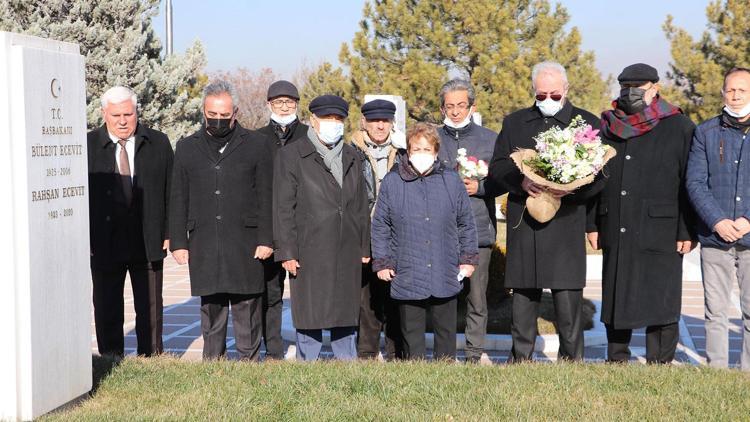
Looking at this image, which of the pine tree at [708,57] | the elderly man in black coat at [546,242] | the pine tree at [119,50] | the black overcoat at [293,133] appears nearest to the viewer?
the elderly man in black coat at [546,242]

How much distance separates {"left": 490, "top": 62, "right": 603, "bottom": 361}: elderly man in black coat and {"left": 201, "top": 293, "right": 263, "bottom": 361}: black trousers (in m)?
1.95

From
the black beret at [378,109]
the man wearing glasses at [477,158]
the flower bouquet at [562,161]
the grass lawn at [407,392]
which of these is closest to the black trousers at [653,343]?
the grass lawn at [407,392]

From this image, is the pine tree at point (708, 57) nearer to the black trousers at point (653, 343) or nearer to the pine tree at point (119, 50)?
the pine tree at point (119, 50)

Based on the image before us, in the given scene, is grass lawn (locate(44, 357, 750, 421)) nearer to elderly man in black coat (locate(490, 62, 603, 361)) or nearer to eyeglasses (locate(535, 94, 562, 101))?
elderly man in black coat (locate(490, 62, 603, 361))

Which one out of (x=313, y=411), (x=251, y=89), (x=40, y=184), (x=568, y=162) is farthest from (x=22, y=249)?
(x=251, y=89)

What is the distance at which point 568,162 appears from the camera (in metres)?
6.31

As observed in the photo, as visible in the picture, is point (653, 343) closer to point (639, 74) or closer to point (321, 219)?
point (639, 74)

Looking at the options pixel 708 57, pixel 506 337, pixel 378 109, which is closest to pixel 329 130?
pixel 378 109

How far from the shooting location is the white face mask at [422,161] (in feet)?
22.0

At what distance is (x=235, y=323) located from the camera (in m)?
7.41

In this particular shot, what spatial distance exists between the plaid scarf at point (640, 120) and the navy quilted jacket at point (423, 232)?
120cm

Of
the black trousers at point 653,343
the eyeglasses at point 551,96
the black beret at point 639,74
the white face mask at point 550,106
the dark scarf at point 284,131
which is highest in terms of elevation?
the black beret at point 639,74

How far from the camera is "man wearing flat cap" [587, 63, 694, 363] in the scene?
268 inches

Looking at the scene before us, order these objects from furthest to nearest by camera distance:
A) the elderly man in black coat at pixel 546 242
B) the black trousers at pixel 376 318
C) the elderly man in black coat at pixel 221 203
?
the black trousers at pixel 376 318 → the elderly man in black coat at pixel 221 203 → the elderly man in black coat at pixel 546 242
